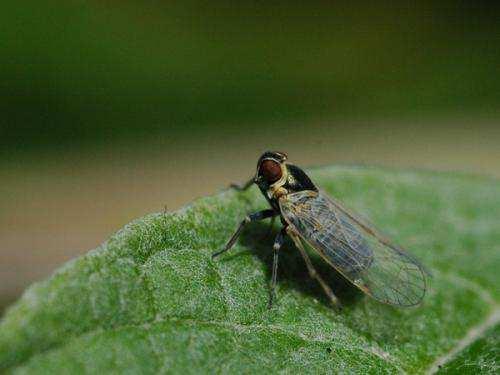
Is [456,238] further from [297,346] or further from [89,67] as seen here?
[89,67]

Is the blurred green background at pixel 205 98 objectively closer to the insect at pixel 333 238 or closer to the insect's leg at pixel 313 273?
the insect at pixel 333 238

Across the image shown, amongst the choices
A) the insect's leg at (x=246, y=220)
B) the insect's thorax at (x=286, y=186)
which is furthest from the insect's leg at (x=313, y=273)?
the insect's thorax at (x=286, y=186)

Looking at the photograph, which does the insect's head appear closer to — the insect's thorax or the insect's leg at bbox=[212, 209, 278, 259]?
the insect's thorax

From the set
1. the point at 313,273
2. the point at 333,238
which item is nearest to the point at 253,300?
the point at 313,273

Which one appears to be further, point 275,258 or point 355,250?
point 355,250

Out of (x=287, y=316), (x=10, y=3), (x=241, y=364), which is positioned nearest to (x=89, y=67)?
(x=10, y=3)

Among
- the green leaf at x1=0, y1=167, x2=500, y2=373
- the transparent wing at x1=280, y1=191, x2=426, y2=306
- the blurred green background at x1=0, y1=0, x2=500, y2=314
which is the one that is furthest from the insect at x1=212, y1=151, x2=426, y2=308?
the blurred green background at x1=0, y1=0, x2=500, y2=314

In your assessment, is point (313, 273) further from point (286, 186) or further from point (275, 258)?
point (286, 186)
